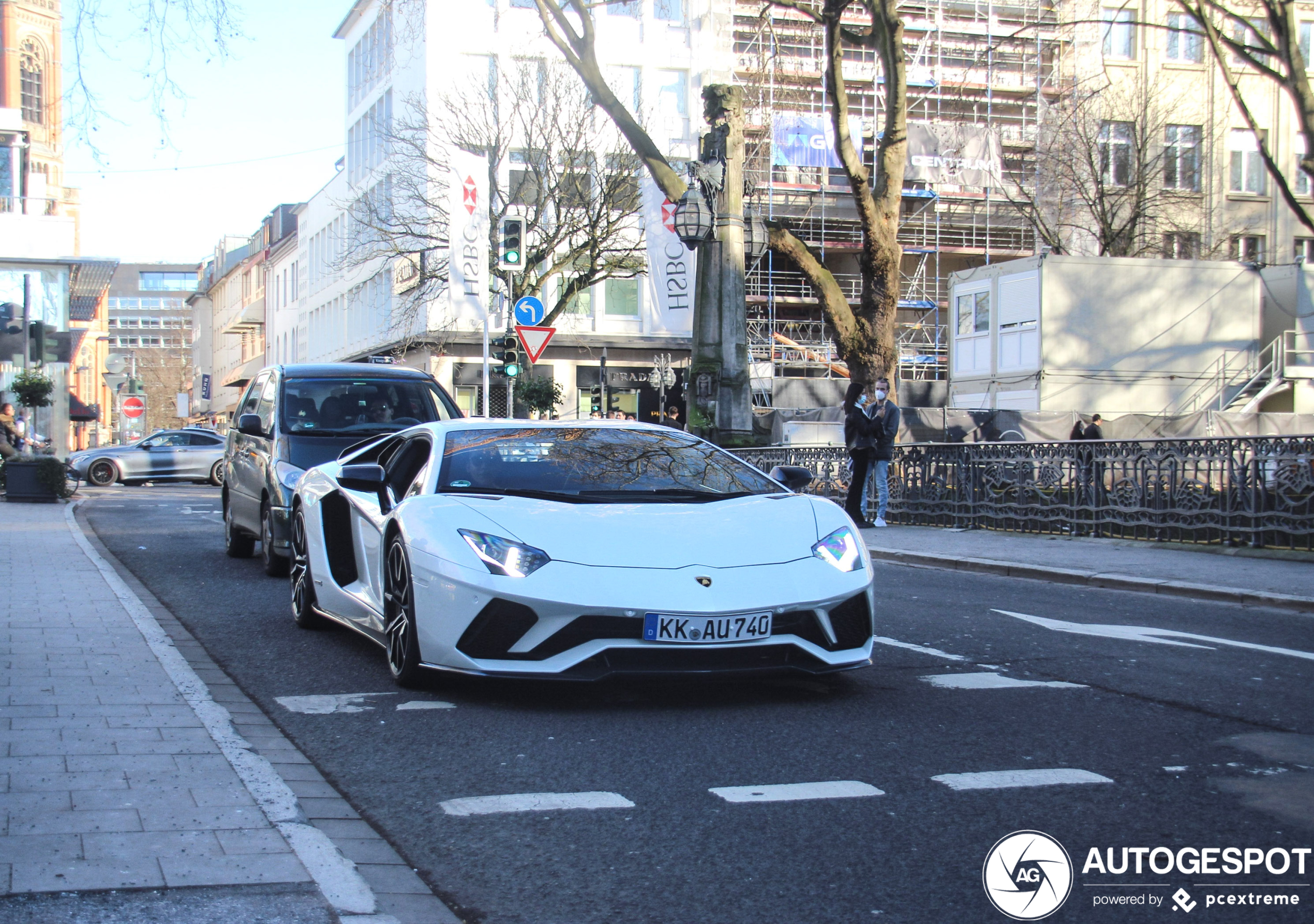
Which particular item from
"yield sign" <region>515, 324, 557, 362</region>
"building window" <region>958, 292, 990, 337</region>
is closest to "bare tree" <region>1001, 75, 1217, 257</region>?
"building window" <region>958, 292, 990, 337</region>

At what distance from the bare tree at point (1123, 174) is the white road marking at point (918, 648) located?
37.9 metres

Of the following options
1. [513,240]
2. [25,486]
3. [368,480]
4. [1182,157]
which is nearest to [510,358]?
[513,240]

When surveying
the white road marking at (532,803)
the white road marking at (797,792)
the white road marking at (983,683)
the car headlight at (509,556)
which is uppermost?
the car headlight at (509,556)

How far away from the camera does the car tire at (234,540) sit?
1349 centimetres

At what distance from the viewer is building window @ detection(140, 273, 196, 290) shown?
180 metres

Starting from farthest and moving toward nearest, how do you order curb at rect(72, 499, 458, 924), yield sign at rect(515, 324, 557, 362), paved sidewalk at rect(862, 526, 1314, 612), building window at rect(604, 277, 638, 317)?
building window at rect(604, 277, 638, 317) < yield sign at rect(515, 324, 557, 362) < paved sidewalk at rect(862, 526, 1314, 612) < curb at rect(72, 499, 458, 924)

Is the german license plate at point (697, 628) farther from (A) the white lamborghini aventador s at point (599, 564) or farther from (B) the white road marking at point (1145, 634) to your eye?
(B) the white road marking at point (1145, 634)

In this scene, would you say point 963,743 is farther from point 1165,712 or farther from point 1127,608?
point 1127,608

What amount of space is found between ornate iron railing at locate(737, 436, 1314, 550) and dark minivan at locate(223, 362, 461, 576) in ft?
25.3

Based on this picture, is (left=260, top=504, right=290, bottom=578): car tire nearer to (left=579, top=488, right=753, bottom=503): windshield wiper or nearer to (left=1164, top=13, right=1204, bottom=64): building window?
(left=579, top=488, right=753, bottom=503): windshield wiper

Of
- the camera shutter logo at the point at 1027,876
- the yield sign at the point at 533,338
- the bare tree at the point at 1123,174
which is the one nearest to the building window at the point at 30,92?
the bare tree at the point at 1123,174

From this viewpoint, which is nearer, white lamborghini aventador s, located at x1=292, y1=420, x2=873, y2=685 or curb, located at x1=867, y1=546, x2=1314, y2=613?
white lamborghini aventador s, located at x1=292, y1=420, x2=873, y2=685

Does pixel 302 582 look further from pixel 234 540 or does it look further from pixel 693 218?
pixel 693 218

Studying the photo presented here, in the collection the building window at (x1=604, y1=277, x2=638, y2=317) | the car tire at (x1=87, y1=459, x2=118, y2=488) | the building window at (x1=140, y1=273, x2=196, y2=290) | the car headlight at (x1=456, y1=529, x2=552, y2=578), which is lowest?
the car tire at (x1=87, y1=459, x2=118, y2=488)
